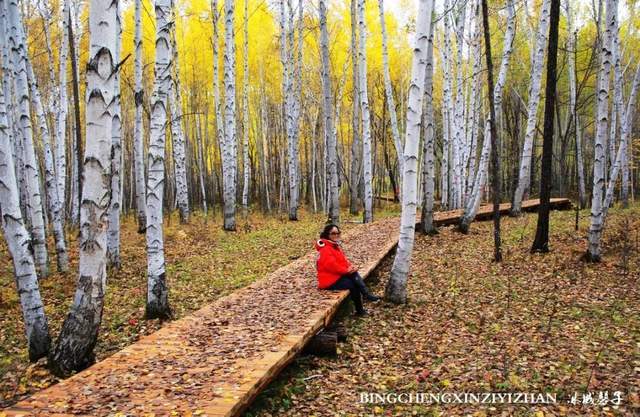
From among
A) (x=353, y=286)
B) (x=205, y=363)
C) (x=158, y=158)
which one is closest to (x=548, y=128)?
(x=353, y=286)

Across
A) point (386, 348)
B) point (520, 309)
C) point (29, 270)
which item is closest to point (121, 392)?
point (29, 270)

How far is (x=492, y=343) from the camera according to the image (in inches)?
201

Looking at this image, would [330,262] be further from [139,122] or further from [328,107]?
[328,107]

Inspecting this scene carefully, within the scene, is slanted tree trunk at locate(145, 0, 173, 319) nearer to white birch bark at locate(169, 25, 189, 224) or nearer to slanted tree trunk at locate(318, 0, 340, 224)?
slanted tree trunk at locate(318, 0, 340, 224)

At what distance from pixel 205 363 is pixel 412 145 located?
3778mm

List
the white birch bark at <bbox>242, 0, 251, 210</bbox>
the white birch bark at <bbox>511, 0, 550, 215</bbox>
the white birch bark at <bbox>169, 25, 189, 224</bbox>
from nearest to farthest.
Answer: the white birch bark at <bbox>511, 0, 550, 215</bbox>
the white birch bark at <bbox>169, 25, 189, 224</bbox>
the white birch bark at <bbox>242, 0, 251, 210</bbox>

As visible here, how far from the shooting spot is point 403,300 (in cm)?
643

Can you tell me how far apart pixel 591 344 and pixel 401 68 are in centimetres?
1951

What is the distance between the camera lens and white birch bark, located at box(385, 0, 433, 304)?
566 cm

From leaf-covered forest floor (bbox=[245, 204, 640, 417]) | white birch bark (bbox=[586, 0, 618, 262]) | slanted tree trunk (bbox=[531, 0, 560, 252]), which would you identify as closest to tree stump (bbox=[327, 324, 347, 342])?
leaf-covered forest floor (bbox=[245, 204, 640, 417])

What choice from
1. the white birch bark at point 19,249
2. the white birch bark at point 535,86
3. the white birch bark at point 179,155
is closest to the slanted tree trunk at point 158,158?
the white birch bark at point 19,249

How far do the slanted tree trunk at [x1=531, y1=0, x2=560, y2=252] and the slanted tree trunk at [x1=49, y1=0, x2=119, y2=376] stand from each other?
715 cm

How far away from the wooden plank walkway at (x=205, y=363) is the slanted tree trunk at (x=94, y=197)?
38 cm

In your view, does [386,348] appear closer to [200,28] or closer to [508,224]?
[508,224]
